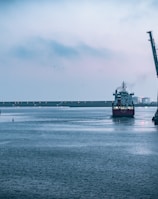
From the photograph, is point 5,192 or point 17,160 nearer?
point 5,192

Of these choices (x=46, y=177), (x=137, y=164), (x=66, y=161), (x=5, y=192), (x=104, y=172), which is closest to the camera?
(x=5, y=192)

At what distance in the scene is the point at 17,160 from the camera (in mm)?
35656

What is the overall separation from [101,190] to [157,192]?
10.9 feet

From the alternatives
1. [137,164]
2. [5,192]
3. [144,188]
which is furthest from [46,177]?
[137,164]

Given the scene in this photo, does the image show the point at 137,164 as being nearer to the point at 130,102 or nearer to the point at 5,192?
the point at 5,192

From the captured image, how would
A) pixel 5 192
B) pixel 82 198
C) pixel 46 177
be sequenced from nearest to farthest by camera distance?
pixel 82 198 → pixel 5 192 → pixel 46 177

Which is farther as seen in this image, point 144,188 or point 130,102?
point 130,102

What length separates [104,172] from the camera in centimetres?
2891

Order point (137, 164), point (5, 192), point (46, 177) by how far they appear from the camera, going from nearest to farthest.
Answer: point (5, 192)
point (46, 177)
point (137, 164)

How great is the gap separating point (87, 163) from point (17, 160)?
6.86 metres

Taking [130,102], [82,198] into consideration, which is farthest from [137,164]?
[130,102]

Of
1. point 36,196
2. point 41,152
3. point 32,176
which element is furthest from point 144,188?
point 41,152

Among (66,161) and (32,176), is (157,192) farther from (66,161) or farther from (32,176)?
(66,161)

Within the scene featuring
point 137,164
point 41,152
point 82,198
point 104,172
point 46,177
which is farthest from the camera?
point 41,152
